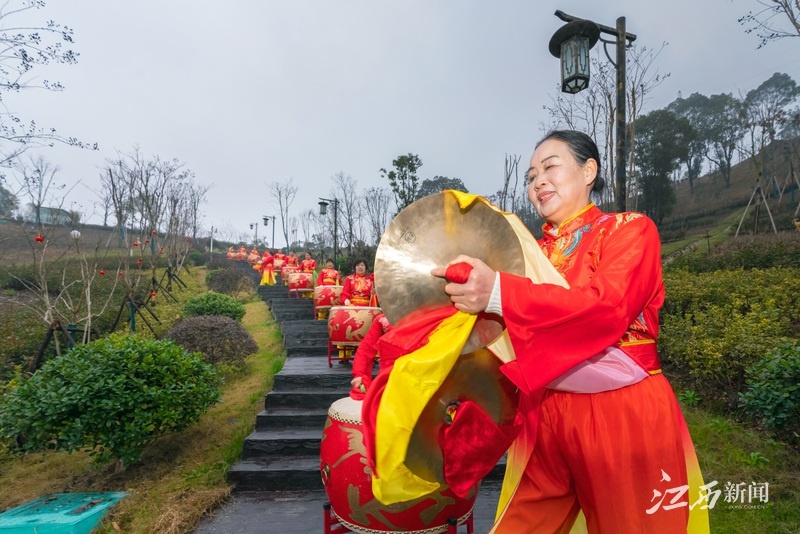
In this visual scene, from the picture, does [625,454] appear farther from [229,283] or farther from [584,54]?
[229,283]

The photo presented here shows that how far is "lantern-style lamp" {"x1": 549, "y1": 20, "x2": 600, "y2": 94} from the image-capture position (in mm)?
4812

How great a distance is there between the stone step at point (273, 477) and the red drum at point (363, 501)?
1.81 m

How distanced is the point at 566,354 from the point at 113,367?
438 cm

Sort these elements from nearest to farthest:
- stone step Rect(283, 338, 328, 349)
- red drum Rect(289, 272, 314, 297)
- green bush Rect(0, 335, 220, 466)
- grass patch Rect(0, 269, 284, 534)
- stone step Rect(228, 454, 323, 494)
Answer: grass patch Rect(0, 269, 284, 534), green bush Rect(0, 335, 220, 466), stone step Rect(228, 454, 323, 494), stone step Rect(283, 338, 328, 349), red drum Rect(289, 272, 314, 297)

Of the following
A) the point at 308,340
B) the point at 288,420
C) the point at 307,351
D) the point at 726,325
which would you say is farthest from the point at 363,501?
the point at 308,340

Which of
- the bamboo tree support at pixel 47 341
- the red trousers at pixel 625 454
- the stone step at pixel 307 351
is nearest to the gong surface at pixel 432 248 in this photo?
the red trousers at pixel 625 454

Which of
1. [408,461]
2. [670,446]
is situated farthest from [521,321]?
[670,446]

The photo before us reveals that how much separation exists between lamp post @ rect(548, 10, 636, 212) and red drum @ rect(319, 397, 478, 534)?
375 cm

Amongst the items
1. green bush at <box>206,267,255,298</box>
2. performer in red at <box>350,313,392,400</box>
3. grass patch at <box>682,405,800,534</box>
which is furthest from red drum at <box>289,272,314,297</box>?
grass patch at <box>682,405,800,534</box>

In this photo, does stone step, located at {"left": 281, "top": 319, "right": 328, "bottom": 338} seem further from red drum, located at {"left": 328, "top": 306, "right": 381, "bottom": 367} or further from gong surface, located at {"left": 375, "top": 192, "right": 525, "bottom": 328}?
gong surface, located at {"left": 375, "top": 192, "right": 525, "bottom": 328}

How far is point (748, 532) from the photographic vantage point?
323cm

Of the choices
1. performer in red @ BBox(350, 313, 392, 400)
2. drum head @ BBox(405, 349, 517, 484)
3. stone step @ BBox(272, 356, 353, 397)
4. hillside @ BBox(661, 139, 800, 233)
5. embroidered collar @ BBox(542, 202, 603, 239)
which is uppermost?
hillside @ BBox(661, 139, 800, 233)

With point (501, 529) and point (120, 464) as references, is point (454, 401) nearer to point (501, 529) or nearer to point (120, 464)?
point (501, 529)

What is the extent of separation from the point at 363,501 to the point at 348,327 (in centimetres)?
419
